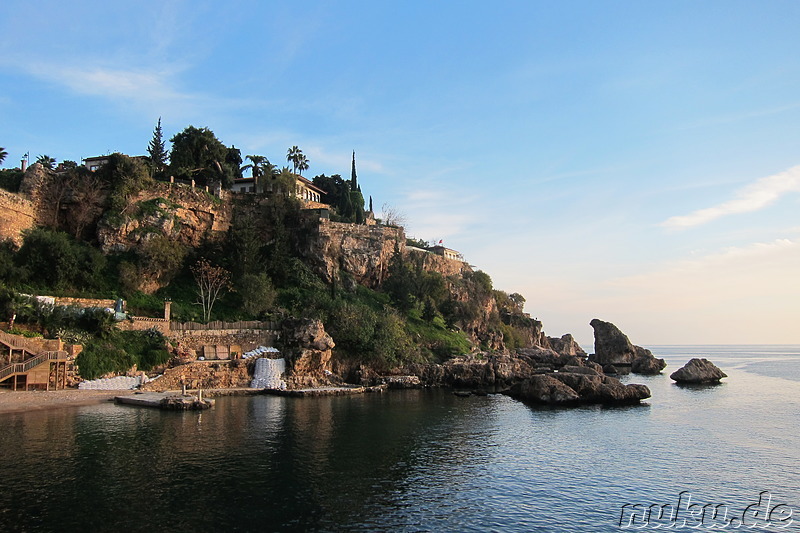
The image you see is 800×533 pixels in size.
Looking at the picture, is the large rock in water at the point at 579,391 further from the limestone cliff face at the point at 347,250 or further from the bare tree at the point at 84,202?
the bare tree at the point at 84,202

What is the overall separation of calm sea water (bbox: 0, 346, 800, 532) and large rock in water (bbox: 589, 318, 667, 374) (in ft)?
186

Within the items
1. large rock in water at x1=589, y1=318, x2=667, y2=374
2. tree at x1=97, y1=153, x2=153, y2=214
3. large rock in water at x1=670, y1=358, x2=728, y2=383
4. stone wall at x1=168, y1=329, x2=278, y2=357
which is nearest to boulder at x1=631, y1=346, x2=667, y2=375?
large rock in water at x1=589, y1=318, x2=667, y2=374

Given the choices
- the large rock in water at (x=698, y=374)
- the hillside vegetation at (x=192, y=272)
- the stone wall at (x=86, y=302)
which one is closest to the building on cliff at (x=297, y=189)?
the hillside vegetation at (x=192, y=272)

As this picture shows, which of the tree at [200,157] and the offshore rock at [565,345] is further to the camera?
the offshore rock at [565,345]

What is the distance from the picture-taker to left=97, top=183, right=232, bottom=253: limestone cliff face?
200 ft

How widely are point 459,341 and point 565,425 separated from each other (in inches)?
1421

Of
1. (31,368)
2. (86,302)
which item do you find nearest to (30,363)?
(31,368)

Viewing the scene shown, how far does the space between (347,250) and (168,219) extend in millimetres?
23754

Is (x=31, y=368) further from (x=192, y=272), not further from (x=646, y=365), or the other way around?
(x=646, y=365)

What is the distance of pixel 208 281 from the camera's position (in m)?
59.2

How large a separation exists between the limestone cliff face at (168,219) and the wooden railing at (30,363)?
872 inches

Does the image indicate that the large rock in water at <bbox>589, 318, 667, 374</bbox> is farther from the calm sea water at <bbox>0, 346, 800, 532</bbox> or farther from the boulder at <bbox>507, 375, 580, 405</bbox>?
the calm sea water at <bbox>0, 346, 800, 532</bbox>

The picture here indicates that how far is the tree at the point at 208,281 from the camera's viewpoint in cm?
5803

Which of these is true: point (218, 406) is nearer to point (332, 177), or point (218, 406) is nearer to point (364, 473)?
point (364, 473)
